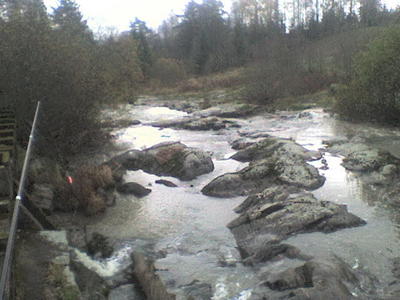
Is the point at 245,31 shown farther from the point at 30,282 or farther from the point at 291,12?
the point at 30,282

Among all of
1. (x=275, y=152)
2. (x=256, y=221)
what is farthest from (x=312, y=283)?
(x=275, y=152)

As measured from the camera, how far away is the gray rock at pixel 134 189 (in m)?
13.2

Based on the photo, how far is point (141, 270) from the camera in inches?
317

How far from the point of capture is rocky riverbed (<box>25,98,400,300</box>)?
24.4ft

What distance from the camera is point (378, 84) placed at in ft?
69.8

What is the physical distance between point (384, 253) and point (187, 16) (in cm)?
6427

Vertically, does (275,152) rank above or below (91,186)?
below

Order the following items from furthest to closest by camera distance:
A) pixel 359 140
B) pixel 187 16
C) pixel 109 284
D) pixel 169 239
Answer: pixel 187 16 < pixel 359 140 < pixel 169 239 < pixel 109 284

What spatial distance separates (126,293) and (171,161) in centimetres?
896

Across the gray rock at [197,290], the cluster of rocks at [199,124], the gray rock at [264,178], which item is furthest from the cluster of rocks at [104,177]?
the cluster of rocks at [199,124]

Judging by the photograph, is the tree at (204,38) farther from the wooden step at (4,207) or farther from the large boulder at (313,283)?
the wooden step at (4,207)

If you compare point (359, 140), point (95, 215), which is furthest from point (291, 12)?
point (95, 215)

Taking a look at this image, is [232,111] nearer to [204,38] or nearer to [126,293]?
[126,293]

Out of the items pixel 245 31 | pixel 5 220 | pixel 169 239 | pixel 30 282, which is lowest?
pixel 169 239
